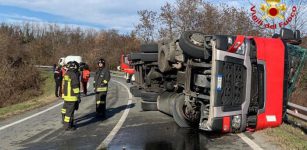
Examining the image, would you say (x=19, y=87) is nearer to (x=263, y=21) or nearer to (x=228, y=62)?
(x=263, y=21)

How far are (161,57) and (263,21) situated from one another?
13.3 metres

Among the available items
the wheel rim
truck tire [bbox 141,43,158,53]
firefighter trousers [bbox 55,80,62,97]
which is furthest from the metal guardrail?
firefighter trousers [bbox 55,80,62,97]

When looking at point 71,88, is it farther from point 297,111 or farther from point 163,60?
point 297,111

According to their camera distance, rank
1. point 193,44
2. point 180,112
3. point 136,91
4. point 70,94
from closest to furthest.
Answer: point 193,44 < point 180,112 < point 70,94 < point 136,91

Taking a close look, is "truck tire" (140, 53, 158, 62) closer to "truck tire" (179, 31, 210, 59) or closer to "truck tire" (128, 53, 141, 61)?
"truck tire" (128, 53, 141, 61)

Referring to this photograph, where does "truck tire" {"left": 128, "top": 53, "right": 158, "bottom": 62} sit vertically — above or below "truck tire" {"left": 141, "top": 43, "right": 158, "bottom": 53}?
below

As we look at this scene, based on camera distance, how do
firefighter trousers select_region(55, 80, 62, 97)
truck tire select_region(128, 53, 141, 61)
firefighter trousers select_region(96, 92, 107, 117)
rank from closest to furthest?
truck tire select_region(128, 53, 141, 61), firefighter trousers select_region(96, 92, 107, 117), firefighter trousers select_region(55, 80, 62, 97)

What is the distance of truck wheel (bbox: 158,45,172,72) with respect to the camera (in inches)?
325

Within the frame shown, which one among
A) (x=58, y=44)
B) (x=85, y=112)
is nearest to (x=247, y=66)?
(x=85, y=112)

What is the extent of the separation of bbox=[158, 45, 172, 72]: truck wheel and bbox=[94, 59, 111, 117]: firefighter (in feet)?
8.85

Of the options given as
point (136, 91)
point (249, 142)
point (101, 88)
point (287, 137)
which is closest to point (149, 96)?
point (136, 91)

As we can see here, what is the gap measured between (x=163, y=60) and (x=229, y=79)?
2.32 metres

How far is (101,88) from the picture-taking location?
10812 mm

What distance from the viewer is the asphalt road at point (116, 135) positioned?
6926 millimetres
